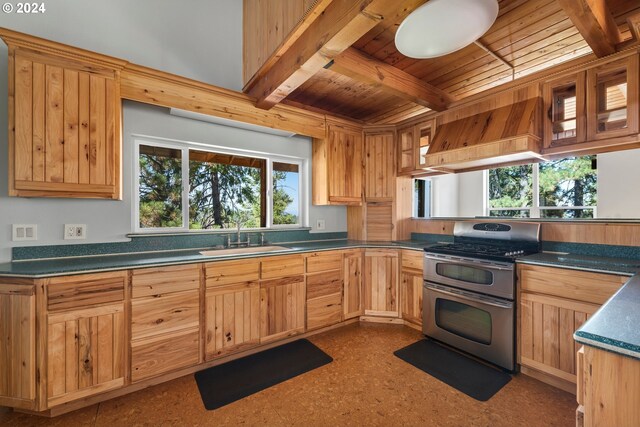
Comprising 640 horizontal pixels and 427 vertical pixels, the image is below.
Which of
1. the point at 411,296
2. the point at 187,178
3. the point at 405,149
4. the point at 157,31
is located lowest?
the point at 411,296

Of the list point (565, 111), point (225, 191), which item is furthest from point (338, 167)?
point (565, 111)

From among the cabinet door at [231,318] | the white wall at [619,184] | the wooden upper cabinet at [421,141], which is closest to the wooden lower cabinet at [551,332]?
the wooden upper cabinet at [421,141]

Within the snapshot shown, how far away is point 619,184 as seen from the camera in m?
4.04

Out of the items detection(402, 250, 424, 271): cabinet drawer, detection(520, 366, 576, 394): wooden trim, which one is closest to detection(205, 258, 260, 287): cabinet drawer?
detection(402, 250, 424, 271): cabinet drawer

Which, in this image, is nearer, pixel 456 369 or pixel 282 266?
pixel 456 369

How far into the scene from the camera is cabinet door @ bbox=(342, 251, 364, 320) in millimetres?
2965

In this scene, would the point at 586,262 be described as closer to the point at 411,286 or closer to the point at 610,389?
the point at 411,286

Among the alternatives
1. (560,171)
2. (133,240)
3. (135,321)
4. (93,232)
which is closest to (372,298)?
(135,321)

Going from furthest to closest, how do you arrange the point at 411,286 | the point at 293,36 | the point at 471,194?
the point at 471,194 → the point at 411,286 → the point at 293,36

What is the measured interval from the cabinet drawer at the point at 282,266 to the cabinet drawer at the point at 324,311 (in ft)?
1.29

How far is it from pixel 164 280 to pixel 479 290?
253 cm

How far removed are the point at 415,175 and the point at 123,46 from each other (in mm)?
3209

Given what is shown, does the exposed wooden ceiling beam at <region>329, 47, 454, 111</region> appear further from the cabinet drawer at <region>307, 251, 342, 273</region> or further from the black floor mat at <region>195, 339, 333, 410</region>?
the black floor mat at <region>195, 339, 333, 410</region>

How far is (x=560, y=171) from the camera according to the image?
506 cm
